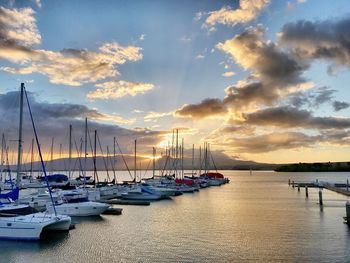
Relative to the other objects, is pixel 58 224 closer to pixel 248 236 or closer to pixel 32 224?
pixel 32 224

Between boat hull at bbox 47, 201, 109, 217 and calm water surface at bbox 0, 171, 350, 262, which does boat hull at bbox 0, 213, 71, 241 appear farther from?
boat hull at bbox 47, 201, 109, 217

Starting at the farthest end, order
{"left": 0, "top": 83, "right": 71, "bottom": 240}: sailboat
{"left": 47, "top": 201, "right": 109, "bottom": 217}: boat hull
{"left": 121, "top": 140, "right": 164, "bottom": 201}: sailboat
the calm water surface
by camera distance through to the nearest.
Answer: {"left": 121, "top": 140, "right": 164, "bottom": 201}: sailboat → {"left": 47, "top": 201, "right": 109, "bottom": 217}: boat hull → {"left": 0, "top": 83, "right": 71, "bottom": 240}: sailboat → the calm water surface

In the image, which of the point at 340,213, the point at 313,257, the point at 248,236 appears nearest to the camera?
the point at 313,257

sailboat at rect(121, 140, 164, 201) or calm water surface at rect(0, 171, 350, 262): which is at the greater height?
sailboat at rect(121, 140, 164, 201)

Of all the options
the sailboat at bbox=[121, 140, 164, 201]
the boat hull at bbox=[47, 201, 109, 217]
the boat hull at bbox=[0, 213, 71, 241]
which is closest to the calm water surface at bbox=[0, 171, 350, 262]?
the boat hull at bbox=[0, 213, 71, 241]

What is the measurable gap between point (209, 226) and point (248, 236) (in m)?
6.28

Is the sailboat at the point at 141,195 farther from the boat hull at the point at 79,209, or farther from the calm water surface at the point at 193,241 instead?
the boat hull at the point at 79,209

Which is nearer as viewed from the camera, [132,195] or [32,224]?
[32,224]

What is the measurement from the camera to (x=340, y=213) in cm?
4875

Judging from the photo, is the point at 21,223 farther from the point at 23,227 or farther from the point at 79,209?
the point at 79,209

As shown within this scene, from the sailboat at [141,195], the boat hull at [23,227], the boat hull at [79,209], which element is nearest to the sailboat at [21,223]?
the boat hull at [23,227]

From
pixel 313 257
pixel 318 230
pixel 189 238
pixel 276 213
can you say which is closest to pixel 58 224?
pixel 189 238

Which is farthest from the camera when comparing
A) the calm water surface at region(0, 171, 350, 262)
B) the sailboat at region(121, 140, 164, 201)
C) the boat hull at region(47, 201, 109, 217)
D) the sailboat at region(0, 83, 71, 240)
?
the sailboat at region(121, 140, 164, 201)

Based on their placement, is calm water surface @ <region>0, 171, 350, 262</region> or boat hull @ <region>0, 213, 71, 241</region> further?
boat hull @ <region>0, 213, 71, 241</region>
